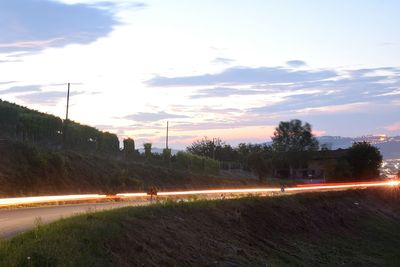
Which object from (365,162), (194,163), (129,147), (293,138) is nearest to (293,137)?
(293,138)

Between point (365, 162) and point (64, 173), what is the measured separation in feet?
202

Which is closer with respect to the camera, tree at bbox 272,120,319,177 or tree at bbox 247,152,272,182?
tree at bbox 247,152,272,182

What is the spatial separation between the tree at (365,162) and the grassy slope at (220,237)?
5222cm

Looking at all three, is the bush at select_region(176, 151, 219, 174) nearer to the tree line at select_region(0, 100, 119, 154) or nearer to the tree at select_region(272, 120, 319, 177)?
the tree line at select_region(0, 100, 119, 154)

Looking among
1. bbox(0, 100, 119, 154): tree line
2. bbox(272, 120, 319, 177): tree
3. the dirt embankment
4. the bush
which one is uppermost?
bbox(272, 120, 319, 177): tree

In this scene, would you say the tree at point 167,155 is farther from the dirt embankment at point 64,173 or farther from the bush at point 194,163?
the dirt embankment at point 64,173

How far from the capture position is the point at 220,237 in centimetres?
2062

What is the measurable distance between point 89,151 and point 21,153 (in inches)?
661

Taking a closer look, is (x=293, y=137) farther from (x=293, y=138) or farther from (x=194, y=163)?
(x=194, y=163)

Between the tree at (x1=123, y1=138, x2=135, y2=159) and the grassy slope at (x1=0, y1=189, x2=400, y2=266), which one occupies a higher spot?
the tree at (x1=123, y1=138, x2=135, y2=159)

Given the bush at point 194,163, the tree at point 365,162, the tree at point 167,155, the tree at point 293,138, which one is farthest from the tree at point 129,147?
the tree at point 293,138

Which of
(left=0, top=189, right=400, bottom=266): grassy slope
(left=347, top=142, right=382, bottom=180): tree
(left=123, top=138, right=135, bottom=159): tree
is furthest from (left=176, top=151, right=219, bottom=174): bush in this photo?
(left=0, top=189, right=400, bottom=266): grassy slope

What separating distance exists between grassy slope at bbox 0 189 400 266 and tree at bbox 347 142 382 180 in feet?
171

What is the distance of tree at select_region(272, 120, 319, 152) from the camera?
130375 millimetres
